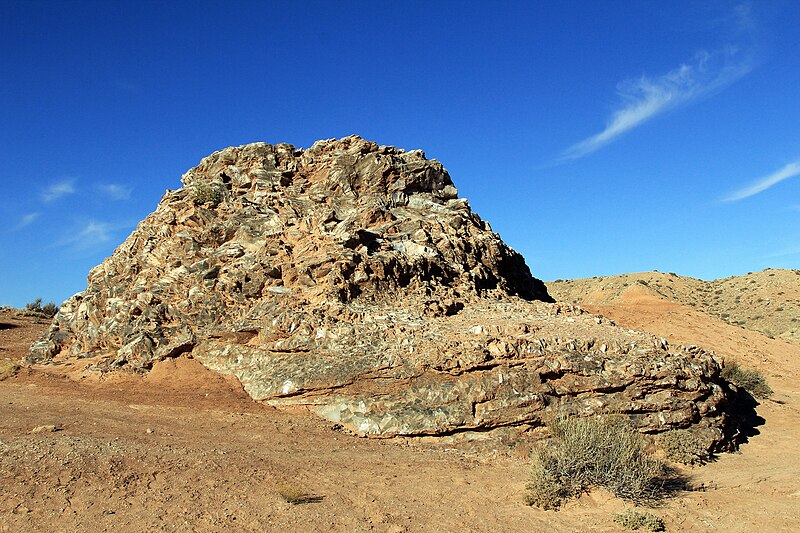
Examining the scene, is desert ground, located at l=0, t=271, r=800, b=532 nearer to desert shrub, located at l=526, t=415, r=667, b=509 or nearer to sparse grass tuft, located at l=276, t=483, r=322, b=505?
sparse grass tuft, located at l=276, t=483, r=322, b=505

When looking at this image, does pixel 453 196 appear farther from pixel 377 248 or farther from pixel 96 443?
pixel 96 443

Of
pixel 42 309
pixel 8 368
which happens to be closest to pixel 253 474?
pixel 8 368

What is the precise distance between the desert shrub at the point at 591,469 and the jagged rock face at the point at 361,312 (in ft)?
6.97

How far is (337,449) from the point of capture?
10.3 metres

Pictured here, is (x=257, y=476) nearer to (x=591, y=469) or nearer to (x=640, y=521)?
(x=591, y=469)

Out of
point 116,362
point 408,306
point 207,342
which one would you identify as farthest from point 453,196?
point 116,362

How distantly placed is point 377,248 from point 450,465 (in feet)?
26.6

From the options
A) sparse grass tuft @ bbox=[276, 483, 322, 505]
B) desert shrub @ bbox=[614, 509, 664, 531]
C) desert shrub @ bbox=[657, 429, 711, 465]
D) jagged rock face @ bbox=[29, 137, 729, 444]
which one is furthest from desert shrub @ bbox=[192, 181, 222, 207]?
desert shrub @ bbox=[614, 509, 664, 531]

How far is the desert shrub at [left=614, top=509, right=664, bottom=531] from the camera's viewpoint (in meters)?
7.40

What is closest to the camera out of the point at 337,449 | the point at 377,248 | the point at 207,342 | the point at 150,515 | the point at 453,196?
the point at 150,515

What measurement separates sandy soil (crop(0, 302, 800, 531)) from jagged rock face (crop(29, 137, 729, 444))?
3.45 ft

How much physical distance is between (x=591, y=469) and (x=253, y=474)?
565 centimetres

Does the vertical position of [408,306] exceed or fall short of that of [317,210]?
it falls short

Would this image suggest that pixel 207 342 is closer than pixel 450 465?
No
